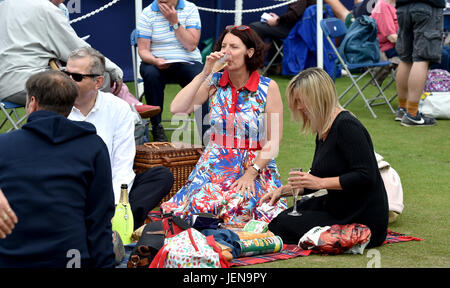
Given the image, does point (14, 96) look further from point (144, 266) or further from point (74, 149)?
point (74, 149)

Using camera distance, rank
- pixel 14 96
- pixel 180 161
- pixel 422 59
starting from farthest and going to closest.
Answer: pixel 422 59 → pixel 14 96 → pixel 180 161

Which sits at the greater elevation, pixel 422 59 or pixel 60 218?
pixel 60 218

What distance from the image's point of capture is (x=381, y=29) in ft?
31.5

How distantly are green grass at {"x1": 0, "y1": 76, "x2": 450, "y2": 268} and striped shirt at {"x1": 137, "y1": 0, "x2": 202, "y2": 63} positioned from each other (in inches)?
53.5

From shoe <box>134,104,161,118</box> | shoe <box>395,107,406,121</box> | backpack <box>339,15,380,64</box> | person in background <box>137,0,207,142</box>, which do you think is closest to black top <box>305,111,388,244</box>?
shoe <box>134,104,161,118</box>

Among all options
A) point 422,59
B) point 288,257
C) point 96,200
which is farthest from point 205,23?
point 96,200

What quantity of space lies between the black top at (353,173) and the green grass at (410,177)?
21cm

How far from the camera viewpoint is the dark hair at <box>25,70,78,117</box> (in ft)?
9.57

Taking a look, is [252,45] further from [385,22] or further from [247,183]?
[385,22]

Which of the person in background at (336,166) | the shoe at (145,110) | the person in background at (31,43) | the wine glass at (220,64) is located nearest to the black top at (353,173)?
the person in background at (336,166)

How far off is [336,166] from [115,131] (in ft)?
4.81

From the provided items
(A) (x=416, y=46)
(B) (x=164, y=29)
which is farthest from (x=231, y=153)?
(A) (x=416, y=46)

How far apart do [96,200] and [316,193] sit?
1.93 m

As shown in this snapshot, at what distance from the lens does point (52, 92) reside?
9.57 feet
